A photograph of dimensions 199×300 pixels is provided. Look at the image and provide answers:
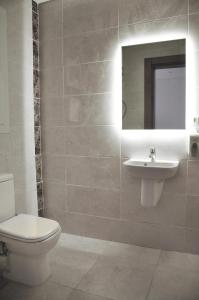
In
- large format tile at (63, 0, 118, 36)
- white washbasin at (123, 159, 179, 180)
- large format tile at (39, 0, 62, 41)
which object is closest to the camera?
white washbasin at (123, 159, 179, 180)

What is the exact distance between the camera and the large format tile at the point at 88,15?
8.38 ft

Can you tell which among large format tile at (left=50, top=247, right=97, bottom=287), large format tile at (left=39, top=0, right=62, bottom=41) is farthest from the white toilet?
large format tile at (left=39, top=0, right=62, bottom=41)

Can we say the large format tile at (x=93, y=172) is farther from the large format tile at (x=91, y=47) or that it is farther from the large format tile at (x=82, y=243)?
the large format tile at (x=91, y=47)

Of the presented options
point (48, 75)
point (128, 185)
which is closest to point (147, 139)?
point (128, 185)

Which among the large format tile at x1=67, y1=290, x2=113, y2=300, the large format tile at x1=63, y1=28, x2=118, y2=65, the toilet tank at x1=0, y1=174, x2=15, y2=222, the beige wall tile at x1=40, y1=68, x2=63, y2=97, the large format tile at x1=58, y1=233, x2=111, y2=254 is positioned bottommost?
the large format tile at x1=67, y1=290, x2=113, y2=300

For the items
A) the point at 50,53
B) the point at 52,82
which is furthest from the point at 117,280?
the point at 50,53

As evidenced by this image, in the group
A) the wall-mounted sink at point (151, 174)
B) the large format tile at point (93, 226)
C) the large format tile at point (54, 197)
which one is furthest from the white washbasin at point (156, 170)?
the large format tile at point (54, 197)

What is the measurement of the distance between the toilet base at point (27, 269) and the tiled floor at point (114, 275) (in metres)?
0.05

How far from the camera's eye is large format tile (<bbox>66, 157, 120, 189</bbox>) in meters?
2.67

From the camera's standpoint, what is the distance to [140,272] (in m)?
2.15

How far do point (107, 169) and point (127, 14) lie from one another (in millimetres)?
1546

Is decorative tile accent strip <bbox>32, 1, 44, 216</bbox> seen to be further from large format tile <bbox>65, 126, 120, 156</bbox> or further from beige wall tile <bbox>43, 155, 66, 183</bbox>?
large format tile <bbox>65, 126, 120, 156</bbox>

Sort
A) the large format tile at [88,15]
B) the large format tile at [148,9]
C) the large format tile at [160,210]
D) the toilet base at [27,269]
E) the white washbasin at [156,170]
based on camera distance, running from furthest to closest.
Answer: the large format tile at [88,15], the large format tile at [160,210], the large format tile at [148,9], the white washbasin at [156,170], the toilet base at [27,269]

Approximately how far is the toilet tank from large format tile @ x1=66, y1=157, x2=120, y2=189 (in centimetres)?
75
